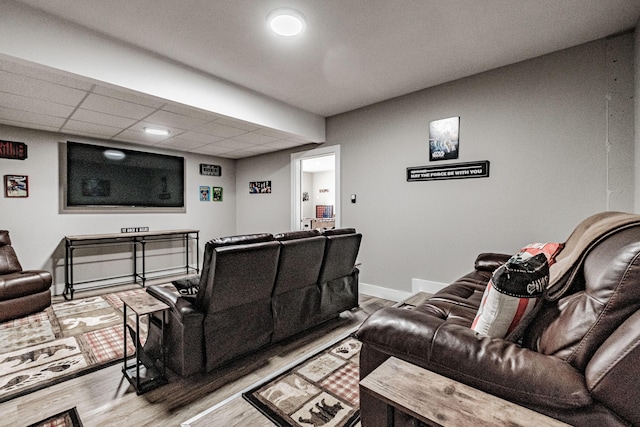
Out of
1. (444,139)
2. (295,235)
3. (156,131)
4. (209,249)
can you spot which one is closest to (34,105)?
(156,131)

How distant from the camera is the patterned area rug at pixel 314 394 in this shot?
1636mm

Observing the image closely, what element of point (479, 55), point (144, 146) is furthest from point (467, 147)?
point (144, 146)

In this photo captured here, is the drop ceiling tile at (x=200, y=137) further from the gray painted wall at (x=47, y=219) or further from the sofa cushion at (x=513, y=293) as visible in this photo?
the sofa cushion at (x=513, y=293)

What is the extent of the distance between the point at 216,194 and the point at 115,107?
3.11 meters

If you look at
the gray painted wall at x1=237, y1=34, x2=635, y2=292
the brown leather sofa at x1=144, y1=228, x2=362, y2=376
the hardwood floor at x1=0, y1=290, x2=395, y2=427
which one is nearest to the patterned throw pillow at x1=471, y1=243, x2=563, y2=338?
the hardwood floor at x1=0, y1=290, x2=395, y2=427

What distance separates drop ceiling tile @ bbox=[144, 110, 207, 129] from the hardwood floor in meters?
2.57

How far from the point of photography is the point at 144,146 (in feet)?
16.6

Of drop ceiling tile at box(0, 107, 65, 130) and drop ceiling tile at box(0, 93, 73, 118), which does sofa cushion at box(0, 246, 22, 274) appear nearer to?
drop ceiling tile at box(0, 107, 65, 130)

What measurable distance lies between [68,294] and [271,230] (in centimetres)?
312

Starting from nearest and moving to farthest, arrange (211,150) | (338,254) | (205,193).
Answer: (338,254)
(211,150)
(205,193)

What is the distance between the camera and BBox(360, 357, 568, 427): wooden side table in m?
0.77

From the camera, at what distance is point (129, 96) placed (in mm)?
2777

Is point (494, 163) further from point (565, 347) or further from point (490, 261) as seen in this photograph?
point (565, 347)

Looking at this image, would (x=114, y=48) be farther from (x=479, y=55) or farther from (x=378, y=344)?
(x=479, y=55)
